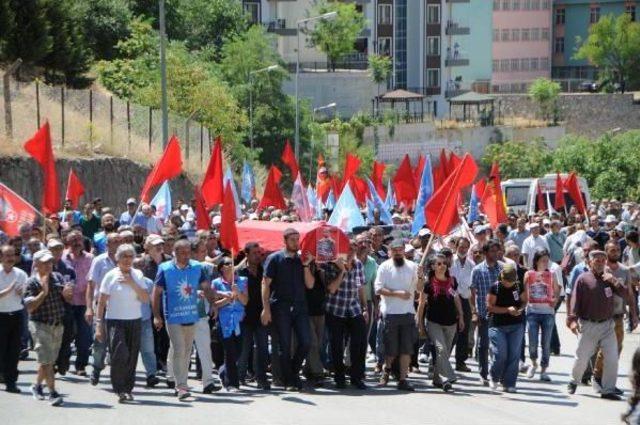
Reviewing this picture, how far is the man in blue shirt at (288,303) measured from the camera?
51.1 feet

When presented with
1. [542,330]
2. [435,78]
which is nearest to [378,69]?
[435,78]

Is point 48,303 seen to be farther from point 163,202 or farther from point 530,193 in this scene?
point 530,193

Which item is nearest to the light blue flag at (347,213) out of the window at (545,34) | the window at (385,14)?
the window at (385,14)

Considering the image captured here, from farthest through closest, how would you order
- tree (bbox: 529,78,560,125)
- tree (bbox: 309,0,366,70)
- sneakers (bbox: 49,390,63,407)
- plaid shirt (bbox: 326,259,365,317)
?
tree (bbox: 529,78,560,125) < tree (bbox: 309,0,366,70) < plaid shirt (bbox: 326,259,365,317) < sneakers (bbox: 49,390,63,407)

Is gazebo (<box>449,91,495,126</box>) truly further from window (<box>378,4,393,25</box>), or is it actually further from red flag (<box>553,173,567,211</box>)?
red flag (<box>553,173,567,211</box>)

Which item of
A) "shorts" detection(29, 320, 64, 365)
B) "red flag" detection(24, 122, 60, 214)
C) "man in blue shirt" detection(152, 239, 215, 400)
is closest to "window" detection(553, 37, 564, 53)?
"red flag" detection(24, 122, 60, 214)

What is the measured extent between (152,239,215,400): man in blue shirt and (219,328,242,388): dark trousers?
71 centimetres

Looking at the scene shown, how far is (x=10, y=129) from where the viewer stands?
32.5m

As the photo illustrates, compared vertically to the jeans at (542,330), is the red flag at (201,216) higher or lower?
higher

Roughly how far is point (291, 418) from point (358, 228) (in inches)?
404

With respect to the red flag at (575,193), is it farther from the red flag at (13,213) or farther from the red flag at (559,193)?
the red flag at (13,213)

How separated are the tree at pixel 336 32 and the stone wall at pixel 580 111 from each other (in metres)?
14.8

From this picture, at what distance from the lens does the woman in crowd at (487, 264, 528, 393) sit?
15938 millimetres

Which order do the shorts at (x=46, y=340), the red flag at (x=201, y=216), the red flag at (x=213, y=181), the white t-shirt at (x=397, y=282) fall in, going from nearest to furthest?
the shorts at (x=46, y=340) → the white t-shirt at (x=397, y=282) → the red flag at (x=213, y=181) → the red flag at (x=201, y=216)
